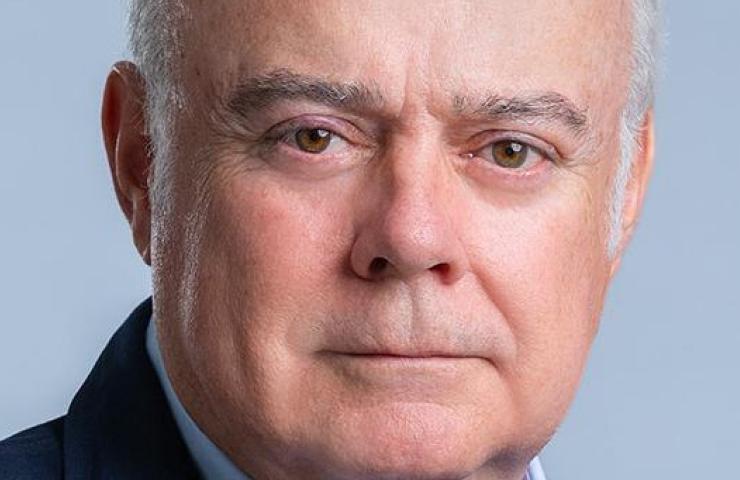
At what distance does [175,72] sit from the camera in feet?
10.6

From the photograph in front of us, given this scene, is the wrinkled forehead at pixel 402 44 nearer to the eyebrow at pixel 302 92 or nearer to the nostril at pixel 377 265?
the eyebrow at pixel 302 92

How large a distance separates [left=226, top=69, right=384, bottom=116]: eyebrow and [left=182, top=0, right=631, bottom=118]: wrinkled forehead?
0.04ft

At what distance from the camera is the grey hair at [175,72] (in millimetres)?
3258

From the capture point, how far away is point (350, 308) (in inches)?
119

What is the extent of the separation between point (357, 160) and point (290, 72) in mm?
177

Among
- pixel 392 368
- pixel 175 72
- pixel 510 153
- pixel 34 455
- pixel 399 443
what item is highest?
pixel 175 72

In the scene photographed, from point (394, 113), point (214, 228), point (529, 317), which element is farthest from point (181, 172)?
point (529, 317)

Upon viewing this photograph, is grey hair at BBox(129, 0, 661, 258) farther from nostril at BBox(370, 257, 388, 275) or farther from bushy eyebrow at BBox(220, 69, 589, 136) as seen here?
nostril at BBox(370, 257, 388, 275)

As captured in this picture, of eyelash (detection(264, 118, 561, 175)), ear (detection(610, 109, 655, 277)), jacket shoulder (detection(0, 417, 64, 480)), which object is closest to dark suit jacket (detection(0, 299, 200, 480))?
jacket shoulder (detection(0, 417, 64, 480))

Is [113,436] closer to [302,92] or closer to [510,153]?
[302,92]

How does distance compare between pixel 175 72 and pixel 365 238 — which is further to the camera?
pixel 175 72

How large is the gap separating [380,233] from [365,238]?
1.1 inches

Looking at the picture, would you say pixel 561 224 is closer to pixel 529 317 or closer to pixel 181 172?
pixel 529 317

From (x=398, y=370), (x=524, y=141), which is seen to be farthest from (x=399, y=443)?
(x=524, y=141)
